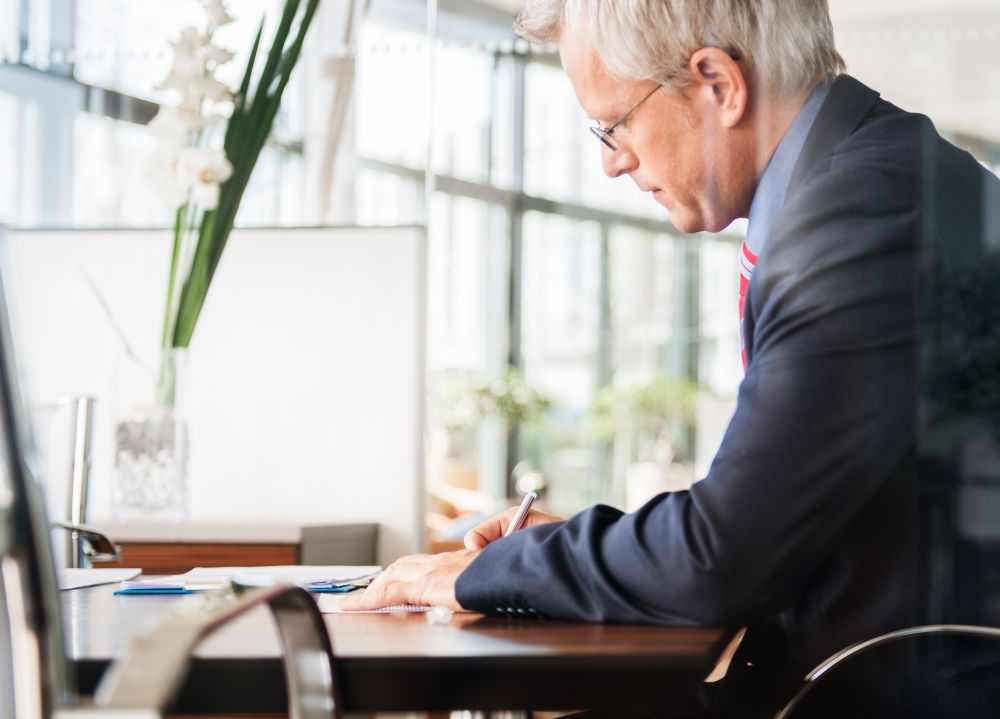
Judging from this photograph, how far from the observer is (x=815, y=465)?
3.11 feet

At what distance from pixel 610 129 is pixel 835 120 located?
0.31 m

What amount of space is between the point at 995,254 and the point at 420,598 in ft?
2.46

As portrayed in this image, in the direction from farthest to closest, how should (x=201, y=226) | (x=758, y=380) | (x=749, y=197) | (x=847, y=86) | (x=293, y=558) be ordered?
(x=201, y=226)
(x=293, y=558)
(x=749, y=197)
(x=847, y=86)
(x=758, y=380)

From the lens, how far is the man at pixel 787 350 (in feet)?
3.10

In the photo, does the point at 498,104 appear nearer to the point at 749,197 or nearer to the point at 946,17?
the point at 946,17

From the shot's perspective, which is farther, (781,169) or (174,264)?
(174,264)

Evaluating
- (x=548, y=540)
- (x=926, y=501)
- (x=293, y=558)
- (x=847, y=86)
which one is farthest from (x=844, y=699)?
(x=293, y=558)

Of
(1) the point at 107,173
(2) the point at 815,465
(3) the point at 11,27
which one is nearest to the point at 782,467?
(2) the point at 815,465

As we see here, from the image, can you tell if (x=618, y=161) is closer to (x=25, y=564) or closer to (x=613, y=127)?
(x=613, y=127)

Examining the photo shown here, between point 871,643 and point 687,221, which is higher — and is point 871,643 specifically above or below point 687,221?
below

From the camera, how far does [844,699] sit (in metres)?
1.12

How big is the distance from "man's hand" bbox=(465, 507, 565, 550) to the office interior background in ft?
3.65

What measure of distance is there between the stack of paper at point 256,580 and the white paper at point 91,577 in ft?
0.22

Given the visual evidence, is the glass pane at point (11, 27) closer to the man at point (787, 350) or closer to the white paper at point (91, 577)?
the white paper at point (91, 577)
